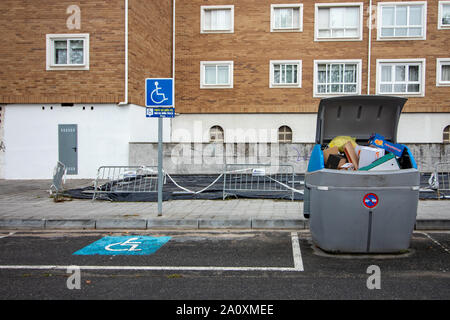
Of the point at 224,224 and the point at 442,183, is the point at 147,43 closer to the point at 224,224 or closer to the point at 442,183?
the point at 224,224

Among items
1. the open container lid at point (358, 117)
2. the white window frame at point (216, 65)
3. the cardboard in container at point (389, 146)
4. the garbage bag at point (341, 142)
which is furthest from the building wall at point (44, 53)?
the cardboard in container at point (389, 146)

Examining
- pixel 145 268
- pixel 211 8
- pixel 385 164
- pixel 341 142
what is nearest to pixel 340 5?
pixel 211 8

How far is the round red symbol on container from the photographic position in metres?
5.14

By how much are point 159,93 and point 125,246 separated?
3.13m

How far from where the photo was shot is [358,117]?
21.7 ft

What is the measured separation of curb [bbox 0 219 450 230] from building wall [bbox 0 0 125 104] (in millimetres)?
8555

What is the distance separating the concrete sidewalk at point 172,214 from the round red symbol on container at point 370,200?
7.63 ft

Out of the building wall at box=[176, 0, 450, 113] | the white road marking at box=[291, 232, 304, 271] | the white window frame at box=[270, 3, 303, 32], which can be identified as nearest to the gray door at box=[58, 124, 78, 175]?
the building wall at box=[176, 0, 450, 113]

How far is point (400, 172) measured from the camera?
16.8 ft

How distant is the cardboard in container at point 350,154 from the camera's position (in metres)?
5.78

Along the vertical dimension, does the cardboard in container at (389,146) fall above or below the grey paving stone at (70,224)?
above

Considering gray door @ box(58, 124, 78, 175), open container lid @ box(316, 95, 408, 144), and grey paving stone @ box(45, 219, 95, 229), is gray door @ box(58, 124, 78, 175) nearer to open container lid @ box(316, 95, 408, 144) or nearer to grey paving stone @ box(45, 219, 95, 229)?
grey paving stone @ box(45, 219, 95, 229)

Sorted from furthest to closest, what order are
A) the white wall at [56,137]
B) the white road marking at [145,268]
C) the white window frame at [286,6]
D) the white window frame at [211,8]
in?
1. the white window frame at [211,8]
2. the white window frame at [286,6]
3. the white wall at [56,137]
4. the white road marking at [145,268]

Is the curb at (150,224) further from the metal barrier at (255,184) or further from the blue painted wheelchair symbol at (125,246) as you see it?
the metal barrier at (255,184)
